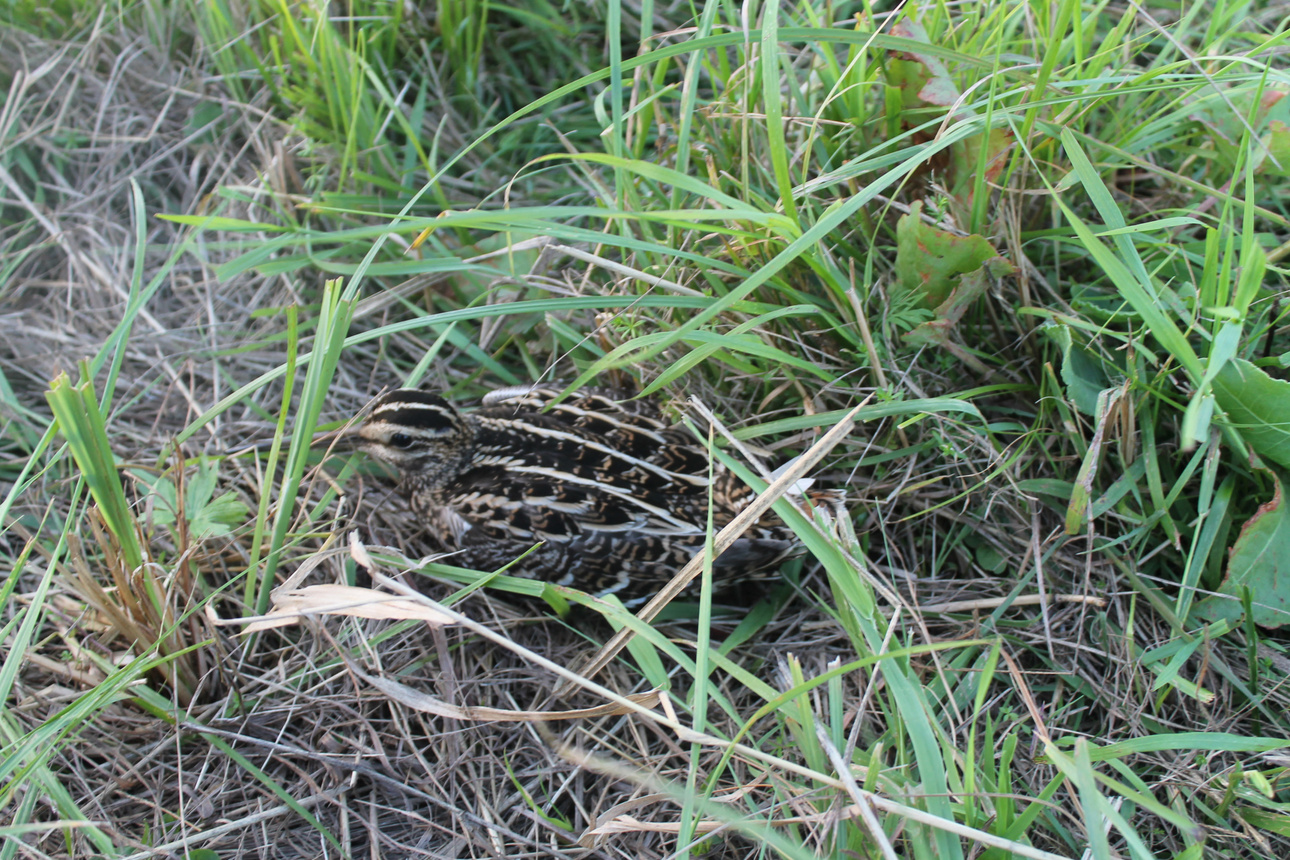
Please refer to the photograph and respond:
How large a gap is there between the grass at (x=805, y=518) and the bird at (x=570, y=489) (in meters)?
0.17

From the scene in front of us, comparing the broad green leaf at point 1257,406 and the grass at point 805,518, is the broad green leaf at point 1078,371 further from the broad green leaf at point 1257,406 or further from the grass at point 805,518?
the broad green leaf at point 1257,406

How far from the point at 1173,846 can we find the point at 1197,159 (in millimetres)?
2359

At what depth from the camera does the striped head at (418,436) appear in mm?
2900

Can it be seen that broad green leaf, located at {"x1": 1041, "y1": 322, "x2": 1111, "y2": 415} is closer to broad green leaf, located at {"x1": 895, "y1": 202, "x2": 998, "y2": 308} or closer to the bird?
broad green leaf, located at {"x1": 895, "y1": 202, "x2": 998, "y2": 308}

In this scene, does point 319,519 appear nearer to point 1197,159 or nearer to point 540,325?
point 540,325

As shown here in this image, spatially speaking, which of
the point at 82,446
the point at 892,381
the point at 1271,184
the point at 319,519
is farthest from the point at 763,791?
the point at 1271,184

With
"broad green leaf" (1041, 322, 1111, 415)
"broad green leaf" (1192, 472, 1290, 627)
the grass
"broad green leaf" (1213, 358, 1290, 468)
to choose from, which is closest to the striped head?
the grass

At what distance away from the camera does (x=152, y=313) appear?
3.65 metres

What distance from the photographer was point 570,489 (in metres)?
2.82

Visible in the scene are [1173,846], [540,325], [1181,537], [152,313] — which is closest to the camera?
[1173,846]

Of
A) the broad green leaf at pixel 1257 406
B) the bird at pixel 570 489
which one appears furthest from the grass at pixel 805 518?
the bird at pixel 570 489

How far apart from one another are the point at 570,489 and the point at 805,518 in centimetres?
94

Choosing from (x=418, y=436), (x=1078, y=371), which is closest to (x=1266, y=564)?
(x=1078, y=371)

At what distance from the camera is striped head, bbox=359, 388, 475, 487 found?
290 cm
